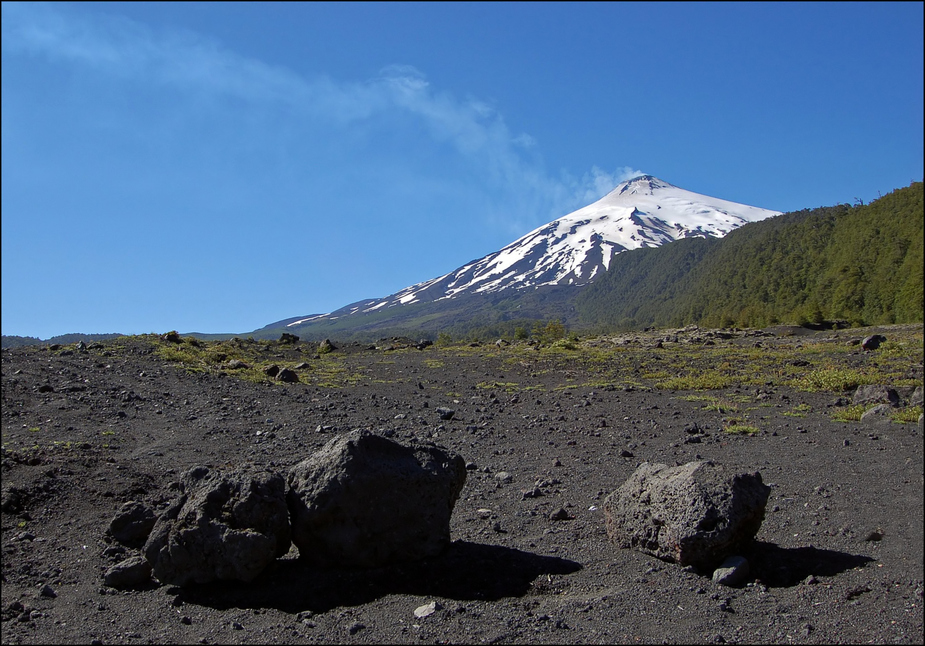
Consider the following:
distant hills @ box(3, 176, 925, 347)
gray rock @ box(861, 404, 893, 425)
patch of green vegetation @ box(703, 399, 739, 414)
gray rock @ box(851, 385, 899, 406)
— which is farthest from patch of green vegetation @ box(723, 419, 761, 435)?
gray rock @ box(851, 385, 899, 406)

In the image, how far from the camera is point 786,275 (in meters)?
67.1

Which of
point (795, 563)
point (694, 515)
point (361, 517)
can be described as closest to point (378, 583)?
point (361, 517)

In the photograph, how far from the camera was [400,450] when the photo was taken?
5.19 metres

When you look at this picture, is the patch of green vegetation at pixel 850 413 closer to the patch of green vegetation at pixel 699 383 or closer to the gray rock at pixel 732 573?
the patch of green vegetation at pixel 699 383

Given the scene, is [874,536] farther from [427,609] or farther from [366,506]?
[366,506]

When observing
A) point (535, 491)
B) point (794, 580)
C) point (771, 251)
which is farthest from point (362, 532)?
point (771, 251)

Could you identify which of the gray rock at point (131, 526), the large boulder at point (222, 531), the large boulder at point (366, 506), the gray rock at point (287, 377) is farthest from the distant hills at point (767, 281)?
the gray rock at point (287, 377)

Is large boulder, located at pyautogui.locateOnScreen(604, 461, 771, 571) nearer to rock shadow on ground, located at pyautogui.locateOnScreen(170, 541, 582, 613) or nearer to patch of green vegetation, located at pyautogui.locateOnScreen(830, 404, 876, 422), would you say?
rock shadow on ground, located at pyautogui.locateOnScreen(170, 541, 582, 613)

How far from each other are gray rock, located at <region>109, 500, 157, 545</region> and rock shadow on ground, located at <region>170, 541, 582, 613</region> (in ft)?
4.19

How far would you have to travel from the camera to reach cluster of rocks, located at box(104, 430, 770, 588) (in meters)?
4.45

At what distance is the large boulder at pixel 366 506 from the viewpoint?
4742 millimetres

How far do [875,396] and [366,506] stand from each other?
1049 cm

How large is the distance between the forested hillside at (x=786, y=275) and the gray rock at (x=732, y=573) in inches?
79.6

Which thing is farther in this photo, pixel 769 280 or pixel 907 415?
pixel 769 280
